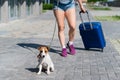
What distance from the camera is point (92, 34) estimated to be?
10.1 m

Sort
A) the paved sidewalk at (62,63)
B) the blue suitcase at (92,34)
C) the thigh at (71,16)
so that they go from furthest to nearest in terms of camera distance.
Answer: the blue suitcase at (92,34) < the thigh at (71,16) < the paved sidewalk at (62,63)

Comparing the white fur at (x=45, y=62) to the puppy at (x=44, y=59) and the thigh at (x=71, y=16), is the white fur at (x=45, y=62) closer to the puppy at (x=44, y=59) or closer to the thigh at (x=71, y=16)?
the puppy at (x=44, y=59)

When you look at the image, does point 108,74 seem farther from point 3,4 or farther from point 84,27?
point 3,4

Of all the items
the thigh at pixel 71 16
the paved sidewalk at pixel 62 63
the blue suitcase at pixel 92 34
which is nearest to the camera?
the paved sidewalk at pixel 62 63

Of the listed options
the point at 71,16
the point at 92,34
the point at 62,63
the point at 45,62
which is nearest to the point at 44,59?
the point at 45,62

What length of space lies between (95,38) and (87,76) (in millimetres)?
3067

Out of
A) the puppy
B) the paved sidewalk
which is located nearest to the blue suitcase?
the paved sidewalk

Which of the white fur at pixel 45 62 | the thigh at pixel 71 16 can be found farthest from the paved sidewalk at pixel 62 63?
the thigh at pixel 71 16

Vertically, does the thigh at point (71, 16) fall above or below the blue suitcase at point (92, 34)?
above

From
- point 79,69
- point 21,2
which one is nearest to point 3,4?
point 21,2

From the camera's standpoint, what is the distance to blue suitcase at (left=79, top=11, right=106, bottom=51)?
998cm

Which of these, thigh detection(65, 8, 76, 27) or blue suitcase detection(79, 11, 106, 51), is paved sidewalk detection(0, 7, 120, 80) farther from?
thigh detection(65, 8, 76, 27)

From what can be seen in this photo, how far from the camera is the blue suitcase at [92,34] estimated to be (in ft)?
32.8

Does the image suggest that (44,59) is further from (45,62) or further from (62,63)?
(62,63)
